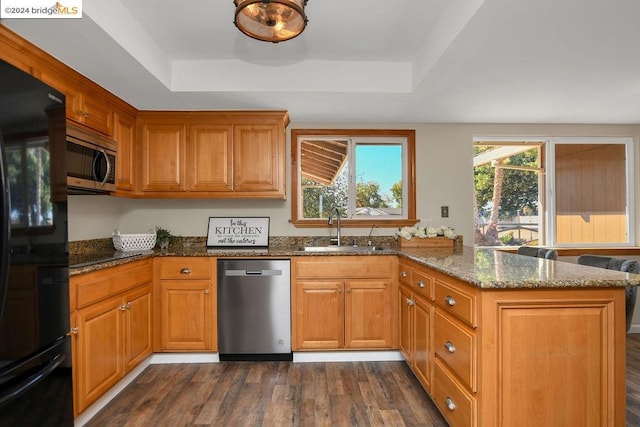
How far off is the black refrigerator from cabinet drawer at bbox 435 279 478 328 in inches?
66.4

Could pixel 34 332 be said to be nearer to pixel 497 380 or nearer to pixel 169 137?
pixel 497 380

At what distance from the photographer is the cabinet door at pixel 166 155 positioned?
296cm

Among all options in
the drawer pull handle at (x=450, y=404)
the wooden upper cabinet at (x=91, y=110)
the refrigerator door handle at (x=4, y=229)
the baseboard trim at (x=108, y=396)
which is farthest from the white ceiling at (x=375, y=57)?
the baseboard trim at (x=108, y=396)

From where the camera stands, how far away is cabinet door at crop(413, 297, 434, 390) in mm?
1999

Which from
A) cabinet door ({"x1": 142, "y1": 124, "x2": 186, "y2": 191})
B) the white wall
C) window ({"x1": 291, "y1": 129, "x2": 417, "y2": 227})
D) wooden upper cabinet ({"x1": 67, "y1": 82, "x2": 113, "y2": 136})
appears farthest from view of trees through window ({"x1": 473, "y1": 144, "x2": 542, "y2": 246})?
wooden upper cabinet ({"x1": 67, "y1": 82, "x2": 113, "y2": 136})

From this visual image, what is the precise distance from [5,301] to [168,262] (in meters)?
1.66

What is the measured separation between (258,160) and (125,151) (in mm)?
1089

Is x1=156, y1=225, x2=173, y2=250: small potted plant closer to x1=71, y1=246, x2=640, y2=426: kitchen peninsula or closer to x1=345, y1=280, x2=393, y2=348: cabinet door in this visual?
x1=345, y1=280, x2=393, y2=348: cabinet door

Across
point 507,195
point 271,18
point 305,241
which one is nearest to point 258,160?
point 305,241

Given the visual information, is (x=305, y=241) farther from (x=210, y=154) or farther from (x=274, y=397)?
(x=274, y=397)

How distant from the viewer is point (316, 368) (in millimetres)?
2615

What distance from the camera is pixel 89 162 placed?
2.20 m

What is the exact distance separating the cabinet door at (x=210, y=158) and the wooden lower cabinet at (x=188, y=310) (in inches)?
28.3

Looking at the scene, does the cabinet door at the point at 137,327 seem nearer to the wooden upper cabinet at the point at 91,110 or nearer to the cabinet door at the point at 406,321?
the wooden upper cabinet at the point at 91,110
